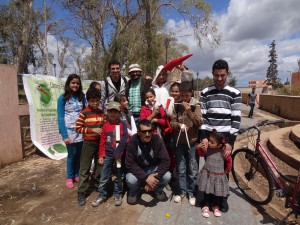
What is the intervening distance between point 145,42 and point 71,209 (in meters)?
10.7

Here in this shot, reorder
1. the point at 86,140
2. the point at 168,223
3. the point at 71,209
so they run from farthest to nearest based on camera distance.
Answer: the point at 86,140, the point at 71,209, the point at 168,223

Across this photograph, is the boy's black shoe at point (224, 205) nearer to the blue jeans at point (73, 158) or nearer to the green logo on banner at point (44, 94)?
the blue jeans at point (73, 158)

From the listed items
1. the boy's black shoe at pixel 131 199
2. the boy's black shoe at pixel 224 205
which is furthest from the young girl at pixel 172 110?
the boy's black shoe at pixel 224 205

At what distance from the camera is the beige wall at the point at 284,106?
40.1 feet

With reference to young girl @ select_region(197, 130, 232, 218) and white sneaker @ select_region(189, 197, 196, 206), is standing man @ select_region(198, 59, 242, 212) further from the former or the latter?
white sneaker @ select_region(189, 197, 196, 206)

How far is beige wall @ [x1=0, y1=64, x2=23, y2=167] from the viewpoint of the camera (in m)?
4.68

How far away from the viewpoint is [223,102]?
9.86 feet

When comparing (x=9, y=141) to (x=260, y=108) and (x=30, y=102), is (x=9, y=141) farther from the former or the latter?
(x=260, y=108)

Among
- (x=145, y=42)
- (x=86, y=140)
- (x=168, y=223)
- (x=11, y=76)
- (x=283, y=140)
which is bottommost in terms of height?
(x=168, y=223)

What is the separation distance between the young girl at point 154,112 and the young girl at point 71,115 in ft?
3.66

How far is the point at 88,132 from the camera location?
3439 millimetres

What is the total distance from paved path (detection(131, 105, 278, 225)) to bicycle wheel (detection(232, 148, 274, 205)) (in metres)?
0.17

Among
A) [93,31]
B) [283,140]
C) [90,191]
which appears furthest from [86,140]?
[93,31]

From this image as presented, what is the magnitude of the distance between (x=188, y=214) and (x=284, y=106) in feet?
43.6
